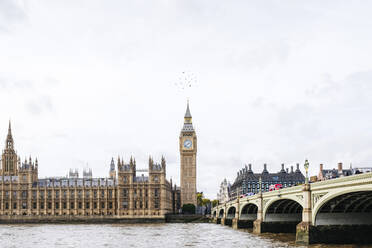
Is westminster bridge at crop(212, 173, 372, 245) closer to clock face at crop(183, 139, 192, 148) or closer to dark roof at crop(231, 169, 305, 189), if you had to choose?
clock face at crop(183, 139, 192, 148)

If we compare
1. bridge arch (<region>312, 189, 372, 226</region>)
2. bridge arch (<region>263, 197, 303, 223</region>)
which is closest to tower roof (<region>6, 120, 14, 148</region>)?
bridge arch (<region>263, 197, 303, 223</region>)

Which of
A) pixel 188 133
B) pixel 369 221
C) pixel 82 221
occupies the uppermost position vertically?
pixel 188 133

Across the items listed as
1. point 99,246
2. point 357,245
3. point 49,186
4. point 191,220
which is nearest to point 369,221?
point 357,245

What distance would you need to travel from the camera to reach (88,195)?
152 meters

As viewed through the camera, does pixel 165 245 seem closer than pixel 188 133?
Yes

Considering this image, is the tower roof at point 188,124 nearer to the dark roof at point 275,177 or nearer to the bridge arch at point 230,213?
the dark roof at point 275,177

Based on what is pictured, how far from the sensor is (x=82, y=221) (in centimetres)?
13775

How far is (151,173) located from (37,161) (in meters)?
35.1

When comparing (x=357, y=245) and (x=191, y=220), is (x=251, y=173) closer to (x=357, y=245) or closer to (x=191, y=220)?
(x=191, y=220)

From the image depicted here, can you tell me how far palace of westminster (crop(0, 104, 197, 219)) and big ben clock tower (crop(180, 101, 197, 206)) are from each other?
864 centimetres

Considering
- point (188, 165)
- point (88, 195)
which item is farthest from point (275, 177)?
point (88, 195)

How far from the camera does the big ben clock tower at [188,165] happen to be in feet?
552

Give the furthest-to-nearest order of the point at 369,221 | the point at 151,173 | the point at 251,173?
the point at 251,173, the point at 151,173, the point at 369,221

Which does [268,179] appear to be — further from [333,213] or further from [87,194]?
[333,213]
